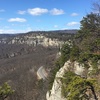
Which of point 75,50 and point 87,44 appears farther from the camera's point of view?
point 75,50

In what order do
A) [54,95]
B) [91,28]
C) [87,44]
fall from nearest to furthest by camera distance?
[87,44]
[54,95]
[91,28]

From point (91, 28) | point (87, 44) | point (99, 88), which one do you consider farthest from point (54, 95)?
point (99, 88)

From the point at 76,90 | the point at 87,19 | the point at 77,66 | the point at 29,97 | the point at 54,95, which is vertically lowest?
the point at 29,97

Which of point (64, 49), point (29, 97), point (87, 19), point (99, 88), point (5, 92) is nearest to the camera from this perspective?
point (99, 88)

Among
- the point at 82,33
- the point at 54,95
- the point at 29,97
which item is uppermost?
the point at 82,33

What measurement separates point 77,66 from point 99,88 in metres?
21.8

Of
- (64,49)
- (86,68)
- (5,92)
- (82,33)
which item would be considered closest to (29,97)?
(64,49)

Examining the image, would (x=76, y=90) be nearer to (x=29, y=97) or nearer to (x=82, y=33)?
(x=82, y=33)

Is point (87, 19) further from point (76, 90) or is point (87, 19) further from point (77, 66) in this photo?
point (76, 90)

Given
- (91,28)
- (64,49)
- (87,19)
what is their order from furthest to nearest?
(64,49) < (87,19) < (91,28)

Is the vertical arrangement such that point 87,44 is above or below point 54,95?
above

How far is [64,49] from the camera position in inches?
1719

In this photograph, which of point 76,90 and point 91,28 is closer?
point 76,90

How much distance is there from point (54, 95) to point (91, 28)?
12.6 m
